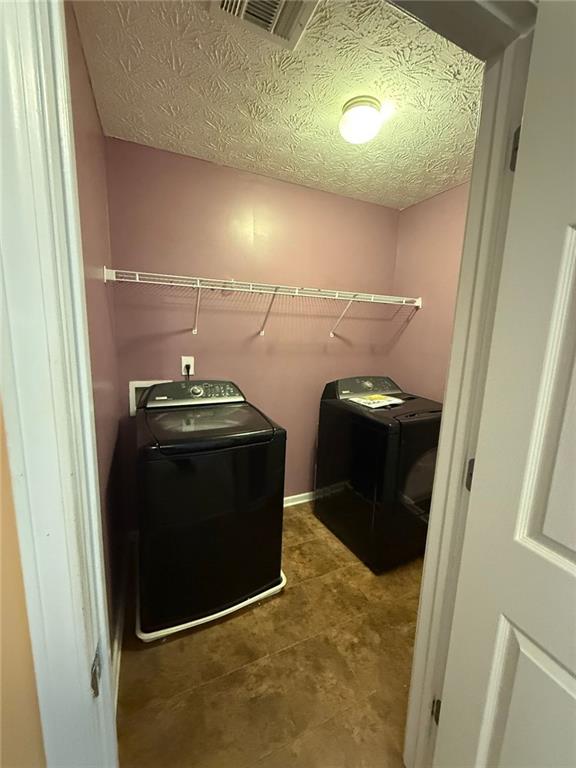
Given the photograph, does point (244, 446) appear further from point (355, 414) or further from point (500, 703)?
point (500, 703)

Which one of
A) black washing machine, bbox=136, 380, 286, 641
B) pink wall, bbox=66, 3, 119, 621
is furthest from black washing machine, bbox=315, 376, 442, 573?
pink wall, bbox=66, 3, 119, 621

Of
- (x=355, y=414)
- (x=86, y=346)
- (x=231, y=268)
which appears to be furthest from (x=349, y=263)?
(x=86, y=346)

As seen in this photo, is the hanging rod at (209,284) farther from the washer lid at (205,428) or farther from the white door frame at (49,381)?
the white door frame at (49,381)

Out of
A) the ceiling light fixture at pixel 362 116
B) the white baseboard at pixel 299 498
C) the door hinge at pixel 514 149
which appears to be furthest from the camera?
the white baseboard at pixel 299 498

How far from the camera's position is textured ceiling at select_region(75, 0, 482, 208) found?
104 cm

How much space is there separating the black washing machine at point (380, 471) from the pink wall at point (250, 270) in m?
0.42

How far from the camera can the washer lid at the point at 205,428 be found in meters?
1.32

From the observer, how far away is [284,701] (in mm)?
1234

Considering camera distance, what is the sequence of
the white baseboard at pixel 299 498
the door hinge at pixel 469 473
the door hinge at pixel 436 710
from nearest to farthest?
the door hinge at pixel 469 473 → the door hinge at pixel 436 710 → the white baseboard at pixel 299 498

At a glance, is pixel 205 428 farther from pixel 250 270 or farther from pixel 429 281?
pixel 429 281

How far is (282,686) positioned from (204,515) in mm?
732

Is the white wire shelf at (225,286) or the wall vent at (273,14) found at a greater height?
the wall vent at (273,14)

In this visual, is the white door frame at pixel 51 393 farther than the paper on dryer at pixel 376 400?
No

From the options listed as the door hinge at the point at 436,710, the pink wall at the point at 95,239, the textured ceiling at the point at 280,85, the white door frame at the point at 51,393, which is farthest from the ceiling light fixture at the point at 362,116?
the door hinge at the point at 436,710
